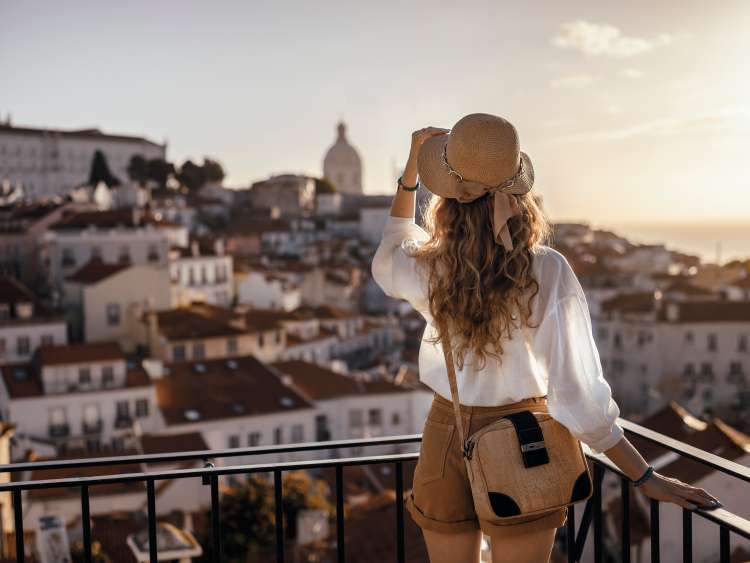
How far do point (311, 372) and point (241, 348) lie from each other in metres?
4.05

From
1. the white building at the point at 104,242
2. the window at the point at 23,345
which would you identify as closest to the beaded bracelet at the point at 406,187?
the window at the point at 23,345

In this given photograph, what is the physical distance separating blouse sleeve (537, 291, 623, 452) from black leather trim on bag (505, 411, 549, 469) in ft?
0.20

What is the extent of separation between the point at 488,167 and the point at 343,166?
105470mm

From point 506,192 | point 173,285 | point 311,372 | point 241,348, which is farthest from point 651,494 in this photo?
point 173,285

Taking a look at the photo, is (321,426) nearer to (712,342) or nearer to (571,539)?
(712,342)

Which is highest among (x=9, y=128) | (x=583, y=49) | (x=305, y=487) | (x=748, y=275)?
(x=9, y=128)

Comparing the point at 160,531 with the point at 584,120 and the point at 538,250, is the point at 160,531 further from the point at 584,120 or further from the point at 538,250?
the point at 584,120

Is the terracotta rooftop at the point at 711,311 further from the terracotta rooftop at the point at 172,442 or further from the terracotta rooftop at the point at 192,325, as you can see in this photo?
the terracotta rooftop at the point at 172,442

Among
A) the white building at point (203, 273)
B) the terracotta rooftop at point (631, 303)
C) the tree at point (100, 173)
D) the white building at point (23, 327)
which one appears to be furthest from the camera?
the tree at point (100, 173)

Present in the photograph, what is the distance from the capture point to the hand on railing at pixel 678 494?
7.56 feet

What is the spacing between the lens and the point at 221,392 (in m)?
26.7

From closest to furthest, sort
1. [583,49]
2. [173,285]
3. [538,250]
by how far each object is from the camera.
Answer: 1. [538,250]
2. [583,49]
3. [173,285]

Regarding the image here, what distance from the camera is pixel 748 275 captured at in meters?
48.6

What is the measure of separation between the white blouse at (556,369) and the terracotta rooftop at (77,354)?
24862 mm
